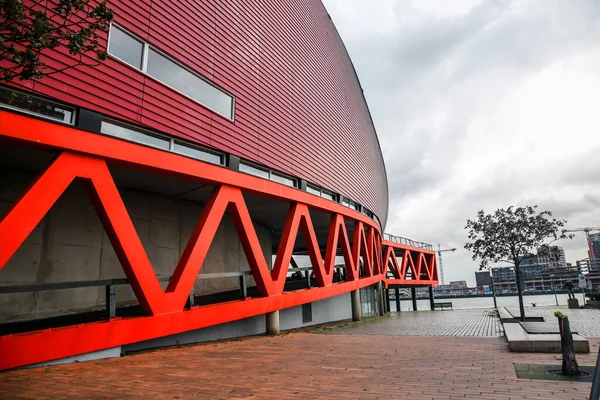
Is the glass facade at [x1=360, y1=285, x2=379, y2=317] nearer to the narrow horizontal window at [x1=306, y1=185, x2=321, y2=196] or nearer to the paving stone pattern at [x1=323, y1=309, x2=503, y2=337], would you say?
the paving stone pattern at [x1=323, y1=309, x2=503, y2=337]

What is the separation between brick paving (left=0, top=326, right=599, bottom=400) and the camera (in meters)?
4.77

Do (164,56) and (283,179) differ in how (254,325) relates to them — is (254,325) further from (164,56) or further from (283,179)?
(164,56)

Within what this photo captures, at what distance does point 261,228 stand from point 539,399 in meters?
16.2

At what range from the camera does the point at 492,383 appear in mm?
5176

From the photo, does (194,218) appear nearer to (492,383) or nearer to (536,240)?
(492,383)

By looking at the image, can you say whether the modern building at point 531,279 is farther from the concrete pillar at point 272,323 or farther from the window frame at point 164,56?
the window frame at point 164,56

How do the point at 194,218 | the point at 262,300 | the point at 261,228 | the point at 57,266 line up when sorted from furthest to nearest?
the point at 261,228 < the point at 194,218 < the point at 262,300 < the point at 57,266

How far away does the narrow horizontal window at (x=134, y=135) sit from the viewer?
8828 mm

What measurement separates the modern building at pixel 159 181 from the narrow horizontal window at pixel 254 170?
17 centimetres

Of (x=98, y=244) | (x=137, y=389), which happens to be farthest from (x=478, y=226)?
(x=137, y=389)

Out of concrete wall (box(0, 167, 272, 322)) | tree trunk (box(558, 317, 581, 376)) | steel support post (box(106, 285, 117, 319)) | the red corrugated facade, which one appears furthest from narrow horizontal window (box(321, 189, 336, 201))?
tree trunk (box(558, 317, 581, 376))

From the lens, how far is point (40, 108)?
764 centimetres

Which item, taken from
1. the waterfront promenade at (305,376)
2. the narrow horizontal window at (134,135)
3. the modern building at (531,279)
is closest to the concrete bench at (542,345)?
the waterfront promenade at (305,376)

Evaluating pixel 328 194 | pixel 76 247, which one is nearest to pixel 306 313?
pixel 328 194
